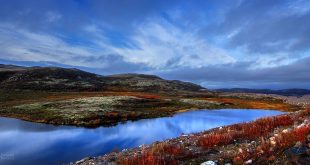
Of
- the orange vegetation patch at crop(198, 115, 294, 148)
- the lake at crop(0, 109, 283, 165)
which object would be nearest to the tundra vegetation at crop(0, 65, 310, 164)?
the orange vegetation patch at crop(198, 115, 294, 148)

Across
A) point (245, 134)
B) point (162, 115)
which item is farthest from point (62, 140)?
point (162, 115)

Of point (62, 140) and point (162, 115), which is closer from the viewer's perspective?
point (62, 140)

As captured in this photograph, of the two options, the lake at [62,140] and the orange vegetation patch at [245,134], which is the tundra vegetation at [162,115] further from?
the lake at [62,140]

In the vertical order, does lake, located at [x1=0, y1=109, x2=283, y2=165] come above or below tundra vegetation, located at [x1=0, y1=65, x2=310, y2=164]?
below

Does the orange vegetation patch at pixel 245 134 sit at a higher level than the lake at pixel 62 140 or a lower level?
higher

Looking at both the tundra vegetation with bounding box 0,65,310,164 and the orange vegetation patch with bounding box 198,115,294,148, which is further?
the orange vegetation patch with bounding box 198,115,294,148

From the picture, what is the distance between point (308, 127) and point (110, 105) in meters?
59.7

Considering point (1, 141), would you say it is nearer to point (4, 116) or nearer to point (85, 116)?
point (85, 116)

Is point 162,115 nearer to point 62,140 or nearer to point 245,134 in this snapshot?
point 62,140

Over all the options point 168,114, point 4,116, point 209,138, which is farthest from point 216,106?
point 209,138

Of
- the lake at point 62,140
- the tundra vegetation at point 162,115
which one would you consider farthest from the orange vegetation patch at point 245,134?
the lake at point 62,140

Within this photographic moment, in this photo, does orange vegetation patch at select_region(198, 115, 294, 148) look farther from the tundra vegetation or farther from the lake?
the lake

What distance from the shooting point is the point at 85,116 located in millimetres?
55281

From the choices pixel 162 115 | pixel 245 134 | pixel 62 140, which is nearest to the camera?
pixel 245 134
